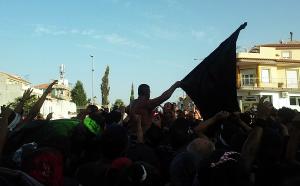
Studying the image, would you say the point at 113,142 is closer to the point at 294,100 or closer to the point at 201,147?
the point at 201,147

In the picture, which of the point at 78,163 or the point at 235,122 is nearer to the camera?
the point at 78,163

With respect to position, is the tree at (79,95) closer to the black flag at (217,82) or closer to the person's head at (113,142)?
the black flag at (217,82)

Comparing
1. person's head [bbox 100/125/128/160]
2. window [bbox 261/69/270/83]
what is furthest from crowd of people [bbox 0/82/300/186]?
window [bbox 261/69/270/83]

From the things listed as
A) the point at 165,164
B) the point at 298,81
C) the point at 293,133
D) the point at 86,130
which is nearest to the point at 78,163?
the point at 86,130

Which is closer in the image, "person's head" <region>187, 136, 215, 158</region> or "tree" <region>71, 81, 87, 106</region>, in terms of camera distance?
"person's head" <region>187, 136, 215, 158</region>

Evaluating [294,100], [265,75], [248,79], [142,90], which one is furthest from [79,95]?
[142,90]

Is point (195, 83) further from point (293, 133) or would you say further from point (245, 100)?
point (245, 100)

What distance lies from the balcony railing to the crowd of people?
184 ft

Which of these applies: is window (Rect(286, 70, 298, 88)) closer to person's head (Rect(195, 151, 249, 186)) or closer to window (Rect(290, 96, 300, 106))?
window (Rect(290, 96, 300, 106))

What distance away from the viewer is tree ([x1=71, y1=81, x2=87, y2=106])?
95.4 m

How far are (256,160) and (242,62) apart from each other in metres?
57.5

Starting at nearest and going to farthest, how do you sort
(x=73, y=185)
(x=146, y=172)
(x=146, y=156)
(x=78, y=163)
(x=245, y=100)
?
(x=146, y=172) → (x=73, y=185) → (x=146, y=156) → (x=78, y=163) → (x=245, y=100)

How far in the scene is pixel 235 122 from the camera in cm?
491

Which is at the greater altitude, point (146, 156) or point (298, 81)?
point (298, 81)
